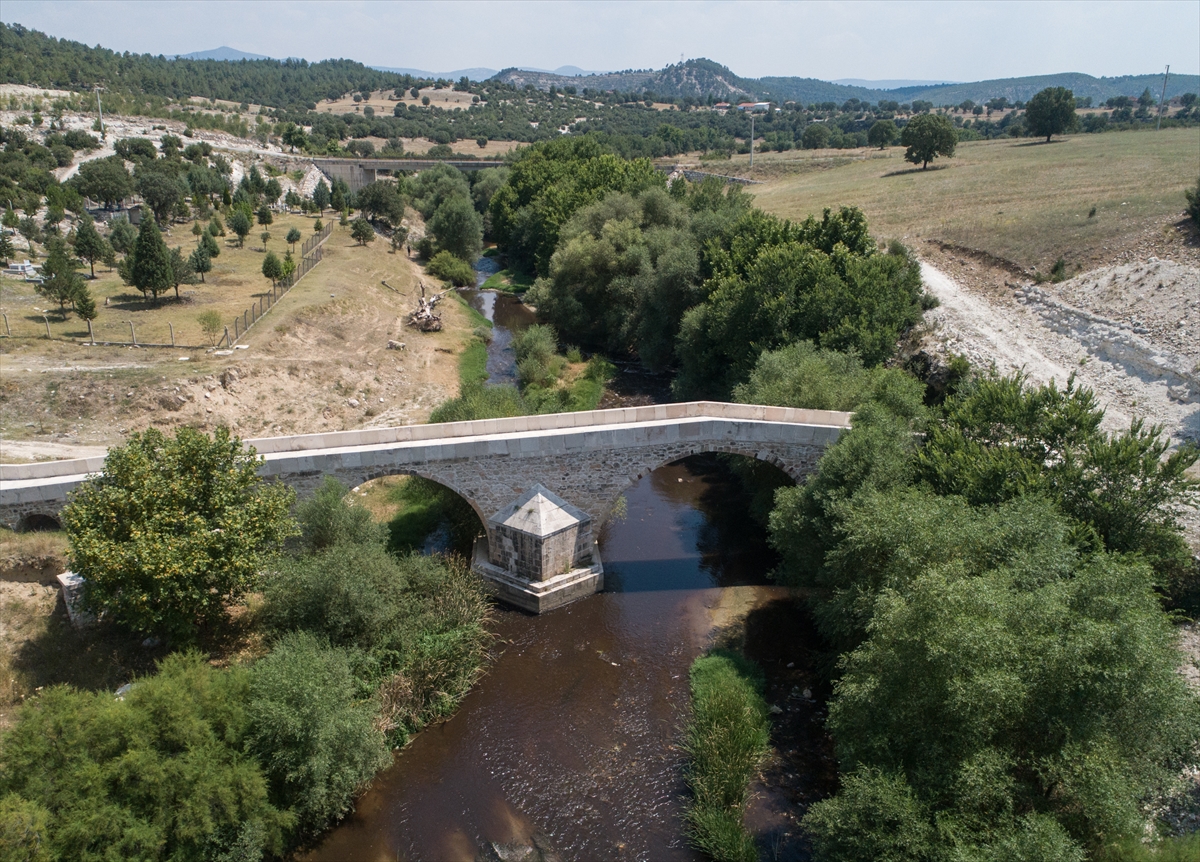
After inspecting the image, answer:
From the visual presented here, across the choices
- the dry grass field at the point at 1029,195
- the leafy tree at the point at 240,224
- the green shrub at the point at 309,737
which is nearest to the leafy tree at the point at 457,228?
the leafy tree at the point at 240,224

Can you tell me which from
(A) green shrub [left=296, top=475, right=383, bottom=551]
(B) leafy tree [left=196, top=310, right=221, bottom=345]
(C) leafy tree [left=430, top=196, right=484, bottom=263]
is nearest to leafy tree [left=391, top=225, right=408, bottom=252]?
(C) leafy tree [left=430, top=196, right=484, bottom=263]

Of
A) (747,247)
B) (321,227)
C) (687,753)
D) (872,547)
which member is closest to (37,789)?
(687,753)

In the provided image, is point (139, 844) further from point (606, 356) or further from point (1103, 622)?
point (606, 356)

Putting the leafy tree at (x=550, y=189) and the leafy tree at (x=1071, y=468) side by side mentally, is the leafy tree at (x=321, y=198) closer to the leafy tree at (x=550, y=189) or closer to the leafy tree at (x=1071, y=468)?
the leafy tree at (x=550, y=189)

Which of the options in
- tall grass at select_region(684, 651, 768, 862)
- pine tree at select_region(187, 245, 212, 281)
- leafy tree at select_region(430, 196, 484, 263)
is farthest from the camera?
leafy tree at select_region(430, 196, 484, 263)

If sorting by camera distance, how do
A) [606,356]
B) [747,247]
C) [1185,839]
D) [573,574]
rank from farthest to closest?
[606,356] < [747,247] < [573,574] < [1185,839]

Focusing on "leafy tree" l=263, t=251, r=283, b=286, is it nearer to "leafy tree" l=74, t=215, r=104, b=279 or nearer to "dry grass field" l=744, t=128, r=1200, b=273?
"leafy tree" l=74, t=215, r=104, b=279

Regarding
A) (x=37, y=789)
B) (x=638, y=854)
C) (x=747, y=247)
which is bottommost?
(x=638, y=854)
